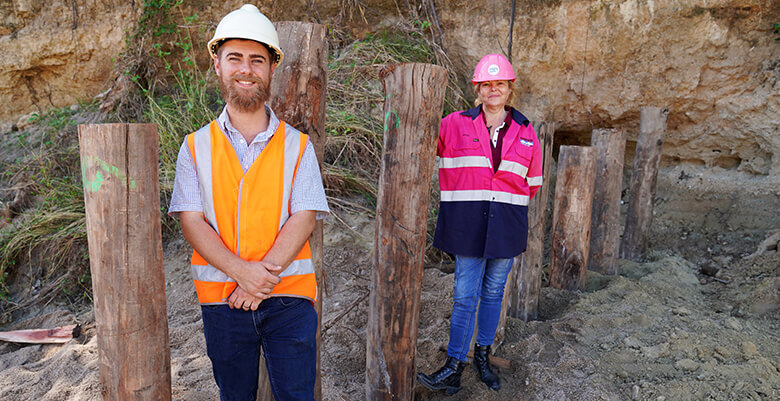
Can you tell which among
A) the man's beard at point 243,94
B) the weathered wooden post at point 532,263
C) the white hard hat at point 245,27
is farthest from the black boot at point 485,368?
the white hard hat at point 245,27

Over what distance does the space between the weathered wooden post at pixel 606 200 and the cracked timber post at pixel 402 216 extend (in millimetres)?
3075

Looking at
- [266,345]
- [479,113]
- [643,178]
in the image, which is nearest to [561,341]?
[479,113]

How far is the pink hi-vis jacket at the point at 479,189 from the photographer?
294 centimetres

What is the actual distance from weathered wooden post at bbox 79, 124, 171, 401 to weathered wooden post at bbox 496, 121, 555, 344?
8.89 feet

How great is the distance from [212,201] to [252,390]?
0.84 meters

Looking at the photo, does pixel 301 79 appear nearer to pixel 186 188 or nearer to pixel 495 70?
pixel 186 188

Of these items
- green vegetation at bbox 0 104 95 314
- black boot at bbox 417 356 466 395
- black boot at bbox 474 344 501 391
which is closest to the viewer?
black boot at bbox 417 356 466 395

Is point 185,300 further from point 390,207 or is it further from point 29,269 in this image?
point 390,207

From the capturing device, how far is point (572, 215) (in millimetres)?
4629

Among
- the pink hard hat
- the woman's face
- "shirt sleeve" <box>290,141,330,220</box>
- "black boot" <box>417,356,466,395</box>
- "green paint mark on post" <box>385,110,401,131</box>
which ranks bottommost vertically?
"black boot" <box>417,356,466,395</box>

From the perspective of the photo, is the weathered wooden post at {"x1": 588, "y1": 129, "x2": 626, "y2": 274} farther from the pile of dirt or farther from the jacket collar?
the jacket collar

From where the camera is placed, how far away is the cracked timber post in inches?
102

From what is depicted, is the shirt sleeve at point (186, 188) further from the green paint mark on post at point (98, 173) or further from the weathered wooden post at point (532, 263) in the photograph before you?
the weathered wooden post at point (532, 263)

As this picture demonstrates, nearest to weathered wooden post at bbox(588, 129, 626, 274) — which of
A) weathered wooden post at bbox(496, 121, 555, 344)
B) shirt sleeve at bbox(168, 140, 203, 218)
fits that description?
weathered wooden post at bbox(496, 121, 555, 344)
